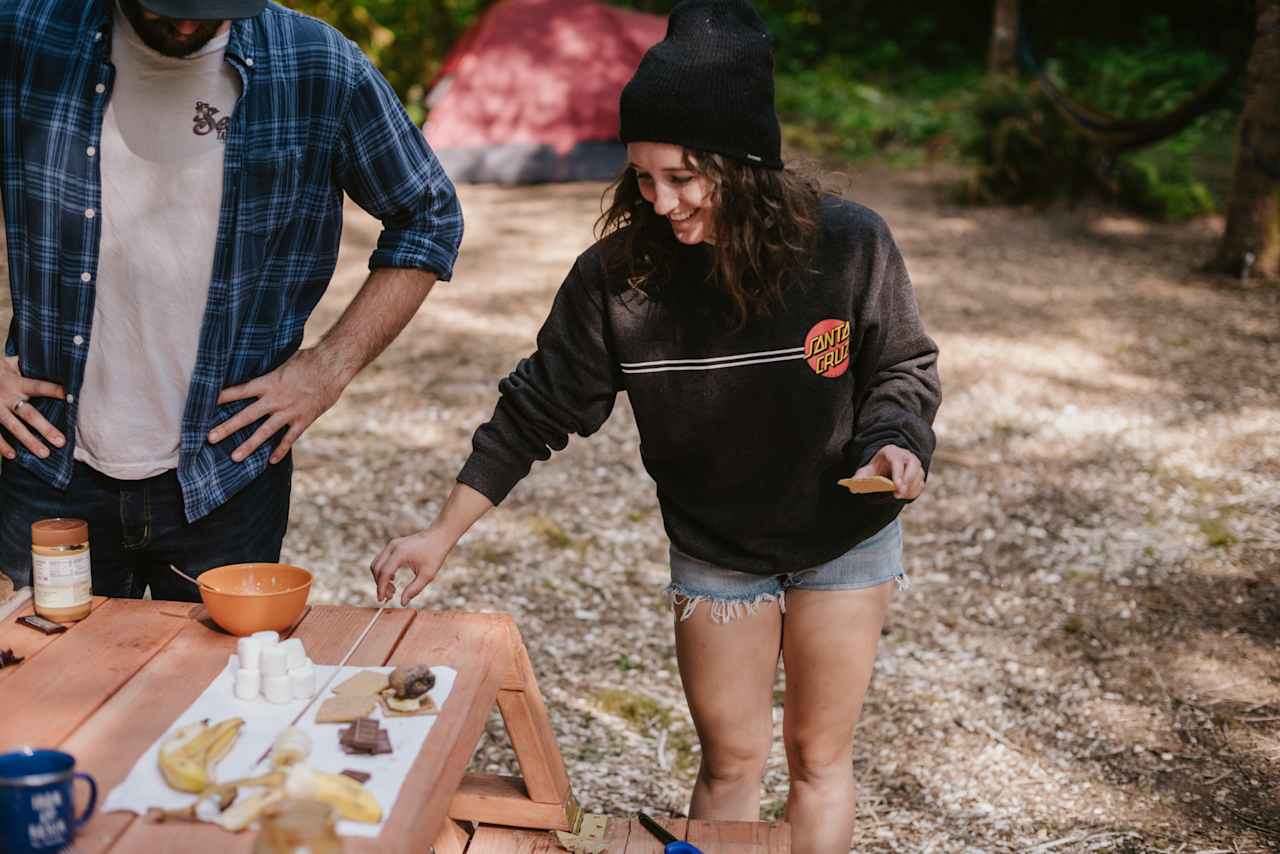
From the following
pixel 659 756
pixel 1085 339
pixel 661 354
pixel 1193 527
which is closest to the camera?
pixel 661 354

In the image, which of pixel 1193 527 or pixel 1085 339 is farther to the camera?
pixel 1085 339

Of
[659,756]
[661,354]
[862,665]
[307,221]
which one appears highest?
[307,221]

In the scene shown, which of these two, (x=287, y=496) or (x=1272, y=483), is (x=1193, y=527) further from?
(x=287, y=496)

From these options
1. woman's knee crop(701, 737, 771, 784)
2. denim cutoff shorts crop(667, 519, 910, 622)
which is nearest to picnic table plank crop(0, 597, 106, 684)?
denim cutoff shorts crop(667, 519, 910, 622)

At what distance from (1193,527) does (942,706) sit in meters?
1.54

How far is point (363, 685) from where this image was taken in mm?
1766

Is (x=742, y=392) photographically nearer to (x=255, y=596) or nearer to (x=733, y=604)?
(x=733, y=604)

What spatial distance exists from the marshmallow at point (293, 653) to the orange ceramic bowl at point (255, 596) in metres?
0.12

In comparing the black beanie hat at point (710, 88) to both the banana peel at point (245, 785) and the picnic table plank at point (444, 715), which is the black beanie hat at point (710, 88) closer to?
the picnic table plank at point (444, 715)

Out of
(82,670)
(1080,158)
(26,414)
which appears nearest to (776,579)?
(82,670)

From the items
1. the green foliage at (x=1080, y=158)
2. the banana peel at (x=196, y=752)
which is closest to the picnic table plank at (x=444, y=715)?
the banana peel at (x=196, y=752)

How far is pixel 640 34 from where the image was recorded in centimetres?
1080

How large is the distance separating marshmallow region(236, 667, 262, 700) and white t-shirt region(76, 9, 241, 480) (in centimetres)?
59

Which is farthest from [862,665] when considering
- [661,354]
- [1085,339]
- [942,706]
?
[1085,339]
